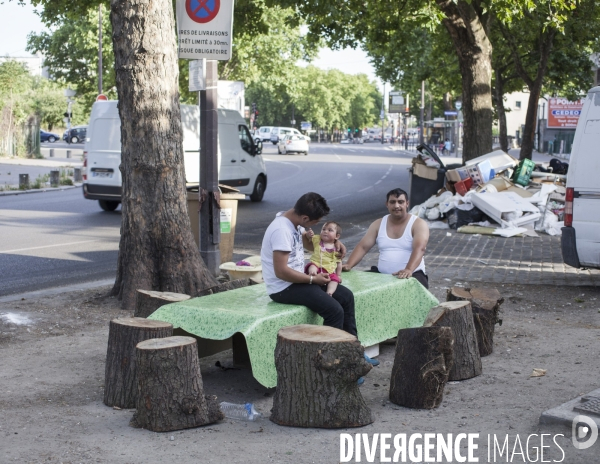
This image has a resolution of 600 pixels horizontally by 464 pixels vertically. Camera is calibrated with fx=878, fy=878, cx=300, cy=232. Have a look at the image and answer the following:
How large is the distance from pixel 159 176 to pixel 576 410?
485 centimetres

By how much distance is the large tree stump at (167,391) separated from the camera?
4.95m

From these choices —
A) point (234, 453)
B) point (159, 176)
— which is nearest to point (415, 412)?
point (234, 453)

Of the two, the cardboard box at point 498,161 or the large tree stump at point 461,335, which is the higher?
the cardboard box at point 498,161

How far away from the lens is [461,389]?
591 cm

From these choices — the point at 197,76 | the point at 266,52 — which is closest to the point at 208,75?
the point at 197,76

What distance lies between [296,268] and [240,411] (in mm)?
1255

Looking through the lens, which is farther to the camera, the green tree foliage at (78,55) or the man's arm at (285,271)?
the green tree foliage at (78,55)

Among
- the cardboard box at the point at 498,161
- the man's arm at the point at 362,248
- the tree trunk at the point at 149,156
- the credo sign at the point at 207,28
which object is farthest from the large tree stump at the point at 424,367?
the cardboard box at the point at 498,161

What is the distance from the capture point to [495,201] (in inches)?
603

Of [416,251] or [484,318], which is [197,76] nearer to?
[416,251]

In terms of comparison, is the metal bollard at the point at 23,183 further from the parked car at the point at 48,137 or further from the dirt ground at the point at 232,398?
the parked car at the point at 48,137

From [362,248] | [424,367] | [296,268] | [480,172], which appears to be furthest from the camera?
[480,172]

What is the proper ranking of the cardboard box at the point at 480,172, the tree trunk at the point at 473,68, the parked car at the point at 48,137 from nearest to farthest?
the cardboard box at the point at 480,172
the tree trunk at the point at 473,68
the parked car at the point at 48,137

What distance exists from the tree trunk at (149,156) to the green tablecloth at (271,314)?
1.99m
